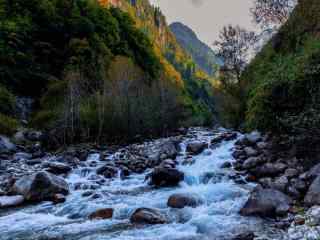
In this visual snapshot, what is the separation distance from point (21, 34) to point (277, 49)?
28.3 metres

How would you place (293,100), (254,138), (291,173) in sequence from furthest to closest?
(254,138) → (293,100) → (291,173)

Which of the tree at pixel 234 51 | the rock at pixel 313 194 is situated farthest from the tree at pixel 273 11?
the rock at pixel 313 194

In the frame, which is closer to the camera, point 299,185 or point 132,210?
point 299,185

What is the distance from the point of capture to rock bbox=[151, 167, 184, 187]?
10969mm

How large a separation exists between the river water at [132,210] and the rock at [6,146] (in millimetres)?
7371

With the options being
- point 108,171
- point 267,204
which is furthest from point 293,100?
point 108,171

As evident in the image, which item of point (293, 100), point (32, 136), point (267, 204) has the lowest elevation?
point (267, 204)

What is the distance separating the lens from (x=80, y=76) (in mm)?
24062

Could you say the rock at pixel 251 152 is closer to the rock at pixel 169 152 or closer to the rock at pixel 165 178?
the rock at pixel 165 178

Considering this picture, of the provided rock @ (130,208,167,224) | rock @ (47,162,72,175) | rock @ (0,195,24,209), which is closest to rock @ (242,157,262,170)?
rock @ (130,208,167,224)

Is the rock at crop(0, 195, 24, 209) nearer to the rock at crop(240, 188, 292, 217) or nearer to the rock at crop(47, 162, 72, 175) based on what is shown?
the rock at crop(47, 162, 72, 175)

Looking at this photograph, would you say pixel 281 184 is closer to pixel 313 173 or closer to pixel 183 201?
pixel 313 173

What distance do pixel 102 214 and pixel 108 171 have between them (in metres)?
4.78

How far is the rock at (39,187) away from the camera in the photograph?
968 centimetres
